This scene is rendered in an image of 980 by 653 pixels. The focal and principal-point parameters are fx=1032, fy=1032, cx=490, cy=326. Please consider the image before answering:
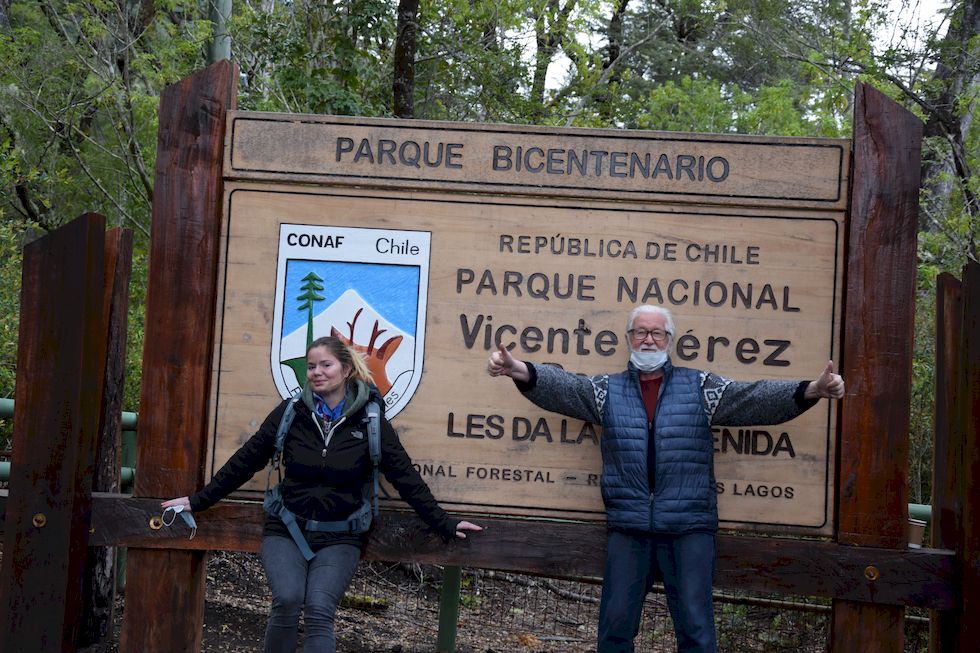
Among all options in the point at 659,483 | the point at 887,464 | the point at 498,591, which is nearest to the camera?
the point at 659,483

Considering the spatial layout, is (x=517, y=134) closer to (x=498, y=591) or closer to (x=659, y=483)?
(x=659, y=483)

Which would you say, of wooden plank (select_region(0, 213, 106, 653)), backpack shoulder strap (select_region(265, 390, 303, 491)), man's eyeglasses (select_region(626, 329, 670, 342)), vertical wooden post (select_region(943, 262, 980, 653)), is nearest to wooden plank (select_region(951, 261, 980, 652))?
vertical wooden post (select_region(943, 262, 980, 653))

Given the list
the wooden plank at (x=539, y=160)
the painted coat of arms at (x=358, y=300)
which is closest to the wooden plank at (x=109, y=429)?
the wooden plank at (x=539, y=160)

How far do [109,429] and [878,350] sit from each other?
3984 millimetres

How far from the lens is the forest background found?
9.00 metres

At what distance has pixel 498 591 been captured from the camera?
7.86m

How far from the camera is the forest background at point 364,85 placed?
9000mm

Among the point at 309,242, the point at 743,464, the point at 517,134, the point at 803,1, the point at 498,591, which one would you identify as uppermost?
the point at 803,1

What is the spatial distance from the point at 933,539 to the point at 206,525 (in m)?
3.43

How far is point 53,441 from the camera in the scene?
15.9 ft

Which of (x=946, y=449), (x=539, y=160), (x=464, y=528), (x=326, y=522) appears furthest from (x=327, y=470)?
(x=946, y=449)

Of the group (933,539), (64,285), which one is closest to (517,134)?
(64,285)

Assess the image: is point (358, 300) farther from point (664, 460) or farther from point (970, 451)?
point (970, 451)

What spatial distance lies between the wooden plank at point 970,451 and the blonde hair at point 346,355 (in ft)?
8.82
